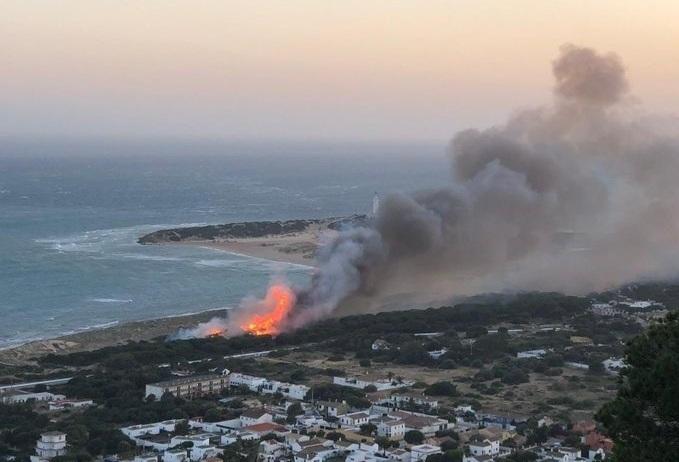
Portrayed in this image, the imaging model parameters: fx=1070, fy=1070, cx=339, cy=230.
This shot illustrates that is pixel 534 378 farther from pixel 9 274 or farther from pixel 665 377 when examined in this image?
pixel 9 274

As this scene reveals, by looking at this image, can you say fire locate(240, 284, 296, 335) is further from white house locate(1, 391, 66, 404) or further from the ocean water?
white house locate(1, 391, 66, 404)

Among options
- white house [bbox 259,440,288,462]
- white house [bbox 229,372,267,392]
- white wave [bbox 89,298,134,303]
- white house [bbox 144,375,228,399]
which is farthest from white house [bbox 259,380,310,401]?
white wave [bbox 89,298,134,303]

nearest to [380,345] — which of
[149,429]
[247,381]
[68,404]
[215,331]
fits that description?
[215,331]

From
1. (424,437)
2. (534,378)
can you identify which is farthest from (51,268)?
(424,437)

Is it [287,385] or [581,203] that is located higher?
[581,203]

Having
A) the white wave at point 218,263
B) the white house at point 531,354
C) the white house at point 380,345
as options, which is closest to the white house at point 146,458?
the white house at point 380,345

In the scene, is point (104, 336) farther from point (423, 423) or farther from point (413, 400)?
point (423, 423)
